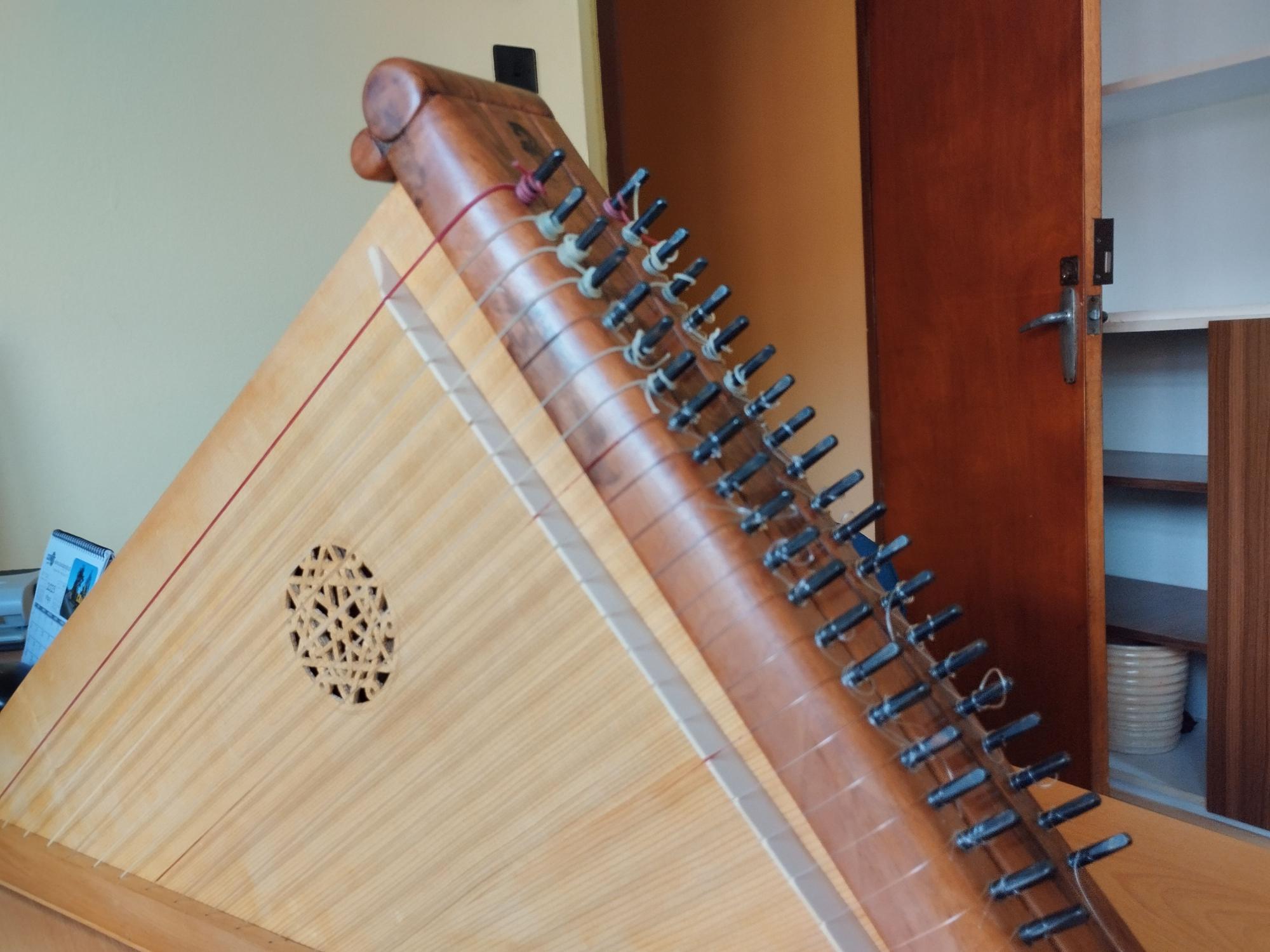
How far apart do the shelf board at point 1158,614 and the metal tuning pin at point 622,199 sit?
172cm

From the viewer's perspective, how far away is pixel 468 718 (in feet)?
1.82

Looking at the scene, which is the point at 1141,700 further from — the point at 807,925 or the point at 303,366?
the point at 303,366

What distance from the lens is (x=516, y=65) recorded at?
169 centimetres

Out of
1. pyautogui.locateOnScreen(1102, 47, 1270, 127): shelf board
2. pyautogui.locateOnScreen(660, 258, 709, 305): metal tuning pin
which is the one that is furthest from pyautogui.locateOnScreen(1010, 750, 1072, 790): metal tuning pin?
pyautogui.locateOnScreen(1102, 47, 1270, 127): shelf board

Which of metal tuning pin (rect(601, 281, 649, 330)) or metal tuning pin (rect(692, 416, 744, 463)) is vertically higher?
metal tuning pin (rect(601, 281, 649, 330))

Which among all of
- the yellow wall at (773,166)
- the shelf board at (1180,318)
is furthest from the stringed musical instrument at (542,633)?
the yellow wall at (773,166)

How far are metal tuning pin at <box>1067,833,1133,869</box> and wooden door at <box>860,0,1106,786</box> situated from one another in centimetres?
141

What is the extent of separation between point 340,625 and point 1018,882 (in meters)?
0.40

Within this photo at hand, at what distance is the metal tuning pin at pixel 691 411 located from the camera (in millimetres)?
479

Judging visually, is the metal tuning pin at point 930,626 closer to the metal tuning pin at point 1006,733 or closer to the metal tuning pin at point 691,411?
the metal tuning pin at point 1006,733

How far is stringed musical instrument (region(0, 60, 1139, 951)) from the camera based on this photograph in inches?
18.0

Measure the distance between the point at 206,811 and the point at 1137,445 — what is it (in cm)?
226

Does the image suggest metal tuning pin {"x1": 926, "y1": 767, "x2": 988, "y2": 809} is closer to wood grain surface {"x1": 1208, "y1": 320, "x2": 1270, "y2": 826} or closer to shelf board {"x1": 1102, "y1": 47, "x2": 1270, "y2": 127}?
wood grain surface {"x1": 1208, "y1": 320, "x2": 1270, "y2": 826}

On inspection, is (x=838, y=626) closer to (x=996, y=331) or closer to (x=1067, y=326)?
(x=1067, y=326)
